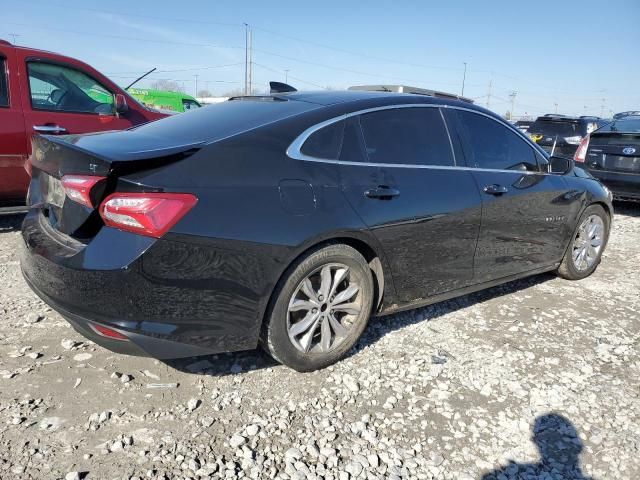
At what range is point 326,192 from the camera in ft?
8.65

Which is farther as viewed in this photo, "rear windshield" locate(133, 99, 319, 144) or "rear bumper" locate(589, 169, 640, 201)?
"rear bumper" locate(589, 169, 640, 201)

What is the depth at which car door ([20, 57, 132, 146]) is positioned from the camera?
16.3ft

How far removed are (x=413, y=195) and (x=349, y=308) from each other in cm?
81

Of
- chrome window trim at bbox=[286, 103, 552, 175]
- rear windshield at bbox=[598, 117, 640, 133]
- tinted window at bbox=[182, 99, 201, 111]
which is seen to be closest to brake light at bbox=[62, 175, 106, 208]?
chrome window trim at bbox=[286, 103, 552, 175]

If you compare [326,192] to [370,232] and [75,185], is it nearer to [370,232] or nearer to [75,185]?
[370,232]

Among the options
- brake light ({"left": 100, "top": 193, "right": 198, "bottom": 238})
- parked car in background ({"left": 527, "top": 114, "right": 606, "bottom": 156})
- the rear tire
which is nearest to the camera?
brake light ({"left": 100, "top": 193, "right": 198, "bottom": 238})

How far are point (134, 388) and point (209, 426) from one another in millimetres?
540

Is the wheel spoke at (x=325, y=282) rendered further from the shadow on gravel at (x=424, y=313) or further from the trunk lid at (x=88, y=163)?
the trunk lid at (x=88, y=163)

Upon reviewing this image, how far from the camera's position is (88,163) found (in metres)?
2.27

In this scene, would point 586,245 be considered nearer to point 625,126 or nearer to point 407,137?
point 407,137

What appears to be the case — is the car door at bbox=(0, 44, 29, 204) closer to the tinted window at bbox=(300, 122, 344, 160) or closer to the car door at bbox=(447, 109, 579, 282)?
the tinted window at bbox=(300, 122, 344, 160)

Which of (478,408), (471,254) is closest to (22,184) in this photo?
(471,254)

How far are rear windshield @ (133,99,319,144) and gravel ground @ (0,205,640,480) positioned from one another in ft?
4.37

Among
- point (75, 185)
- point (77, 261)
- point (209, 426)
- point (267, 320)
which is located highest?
point (75, 185)
